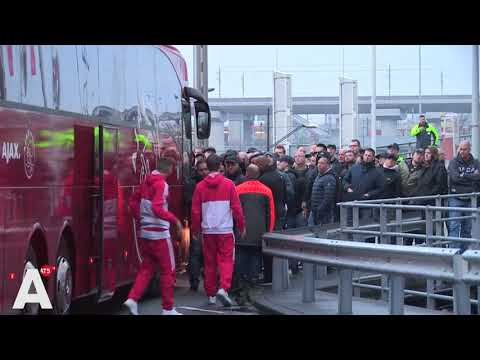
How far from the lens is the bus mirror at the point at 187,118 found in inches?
700

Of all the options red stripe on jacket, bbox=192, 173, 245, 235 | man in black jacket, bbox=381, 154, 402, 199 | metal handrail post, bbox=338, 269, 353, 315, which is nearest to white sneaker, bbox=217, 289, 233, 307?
red stripe on jacket, bbox=192, 173, 245, 235

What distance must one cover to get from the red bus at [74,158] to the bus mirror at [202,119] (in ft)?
10.5

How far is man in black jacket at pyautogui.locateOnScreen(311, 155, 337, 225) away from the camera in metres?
17.4

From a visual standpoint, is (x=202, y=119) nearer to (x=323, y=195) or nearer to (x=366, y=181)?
(x=323, y=195)

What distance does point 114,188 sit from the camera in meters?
12.3

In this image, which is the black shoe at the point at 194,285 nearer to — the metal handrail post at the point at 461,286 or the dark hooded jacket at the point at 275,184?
the dark hooded jacket at the point at 275,184

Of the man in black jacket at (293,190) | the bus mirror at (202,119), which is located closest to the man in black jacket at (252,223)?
the man in black jacket at (293,190)

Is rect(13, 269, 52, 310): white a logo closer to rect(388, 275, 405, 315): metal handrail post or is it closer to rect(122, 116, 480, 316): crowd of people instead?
rect(122, 116, 480, 316): crowd of people

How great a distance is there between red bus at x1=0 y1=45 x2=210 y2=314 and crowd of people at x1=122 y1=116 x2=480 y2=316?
0.89m

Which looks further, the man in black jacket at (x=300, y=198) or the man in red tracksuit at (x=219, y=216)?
the man in black jacket at (x=300, y=198)

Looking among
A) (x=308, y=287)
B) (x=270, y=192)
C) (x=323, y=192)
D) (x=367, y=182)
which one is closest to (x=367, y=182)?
(x=367, y=182)
